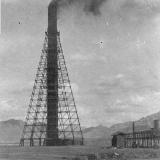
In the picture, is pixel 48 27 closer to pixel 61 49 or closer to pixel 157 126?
pixel 61 49

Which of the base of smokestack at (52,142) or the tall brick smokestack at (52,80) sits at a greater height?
the tall brick smokestack at (52,80)

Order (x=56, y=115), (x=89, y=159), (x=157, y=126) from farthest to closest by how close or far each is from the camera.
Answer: (x=157, y=126) → (x=56, y=115) → (x=89, y=159)

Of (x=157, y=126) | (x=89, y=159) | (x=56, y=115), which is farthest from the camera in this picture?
(x=157, y=126)

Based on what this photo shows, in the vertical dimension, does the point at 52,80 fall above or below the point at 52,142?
above

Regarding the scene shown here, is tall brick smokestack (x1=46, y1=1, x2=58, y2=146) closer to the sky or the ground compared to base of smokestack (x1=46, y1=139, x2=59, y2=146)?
closer to the sky

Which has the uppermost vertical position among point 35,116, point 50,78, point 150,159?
point 50,78

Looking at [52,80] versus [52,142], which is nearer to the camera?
[52,142]

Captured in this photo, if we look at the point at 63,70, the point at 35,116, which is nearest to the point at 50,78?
the point at 63,70

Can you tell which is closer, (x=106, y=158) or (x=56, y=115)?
(x=106, y=158)
